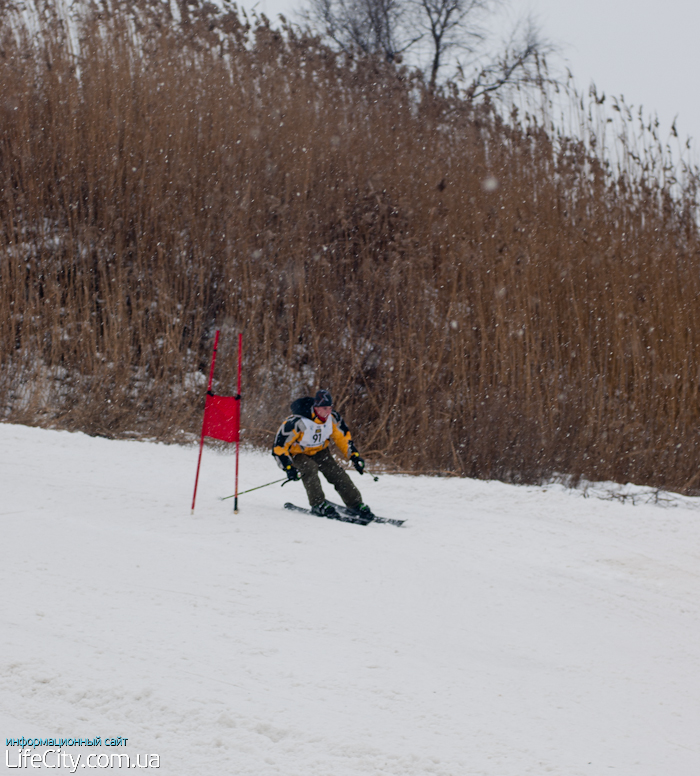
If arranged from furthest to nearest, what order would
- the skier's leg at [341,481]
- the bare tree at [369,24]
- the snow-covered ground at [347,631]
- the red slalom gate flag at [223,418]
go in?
the bare tree at [369,24], the skier's leg at [341,481], the red slalom gate flag at [223,418], the snow-covered ground at [347,631]

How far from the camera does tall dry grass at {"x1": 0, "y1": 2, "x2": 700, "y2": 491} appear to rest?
278 inches


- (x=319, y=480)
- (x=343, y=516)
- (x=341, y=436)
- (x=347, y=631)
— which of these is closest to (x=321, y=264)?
(x=341, y=436)

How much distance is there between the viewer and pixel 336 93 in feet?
36.8

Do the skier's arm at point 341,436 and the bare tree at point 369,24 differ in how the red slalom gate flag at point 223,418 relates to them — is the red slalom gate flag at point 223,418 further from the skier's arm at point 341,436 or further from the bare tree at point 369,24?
the bare tree at point 369,24

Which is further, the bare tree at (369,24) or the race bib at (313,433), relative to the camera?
the bare tree at (369,24)

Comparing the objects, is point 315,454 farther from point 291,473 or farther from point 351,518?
point 351,518

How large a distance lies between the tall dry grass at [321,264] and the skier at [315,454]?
163 cm

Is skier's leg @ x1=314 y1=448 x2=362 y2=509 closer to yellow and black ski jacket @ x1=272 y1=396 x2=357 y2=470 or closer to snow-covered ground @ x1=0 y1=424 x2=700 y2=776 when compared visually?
yellow and black ski jacket @ x1=272 y1=396 x2=357 y2=470

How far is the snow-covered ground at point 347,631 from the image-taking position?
249 centimetres

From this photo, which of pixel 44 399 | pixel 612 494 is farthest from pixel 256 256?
pixel 612 494

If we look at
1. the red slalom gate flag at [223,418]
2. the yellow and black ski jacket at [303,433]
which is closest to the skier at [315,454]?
the yellow and black ski jacket at [303,433]

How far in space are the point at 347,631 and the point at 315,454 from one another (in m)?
2.08

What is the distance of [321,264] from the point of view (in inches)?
343

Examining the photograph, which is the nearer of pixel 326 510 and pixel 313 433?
pixel 326 510
